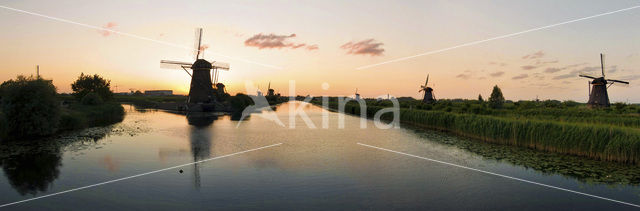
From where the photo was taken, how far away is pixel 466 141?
21797mm

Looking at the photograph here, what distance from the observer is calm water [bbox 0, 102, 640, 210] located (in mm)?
8883

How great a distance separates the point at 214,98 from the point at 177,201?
5451 centimetres

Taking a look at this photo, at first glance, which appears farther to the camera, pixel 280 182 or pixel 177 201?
pixel 280 182

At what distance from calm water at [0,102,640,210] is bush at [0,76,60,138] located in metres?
5.43

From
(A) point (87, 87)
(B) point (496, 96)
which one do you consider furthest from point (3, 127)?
(B) point (496, 96)

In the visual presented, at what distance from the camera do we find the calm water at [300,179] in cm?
888

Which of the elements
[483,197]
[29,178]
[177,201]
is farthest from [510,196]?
[29,178]

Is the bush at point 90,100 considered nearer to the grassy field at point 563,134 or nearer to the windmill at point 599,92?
the grassy field at point 563,134

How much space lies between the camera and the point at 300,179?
1121 centimetres

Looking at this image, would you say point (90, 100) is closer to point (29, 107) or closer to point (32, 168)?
point (29, 107)

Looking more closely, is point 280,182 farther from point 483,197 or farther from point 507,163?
point 507,163

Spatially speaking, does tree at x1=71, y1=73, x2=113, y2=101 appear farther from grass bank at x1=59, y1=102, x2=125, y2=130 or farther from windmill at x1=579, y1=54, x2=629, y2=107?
windmill at x1=579, y1=54, x2=629, y2=107

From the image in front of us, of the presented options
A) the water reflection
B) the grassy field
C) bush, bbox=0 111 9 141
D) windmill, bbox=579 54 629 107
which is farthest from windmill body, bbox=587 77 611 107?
bush, bbox=0 111 9 141

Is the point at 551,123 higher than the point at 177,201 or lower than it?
higher
